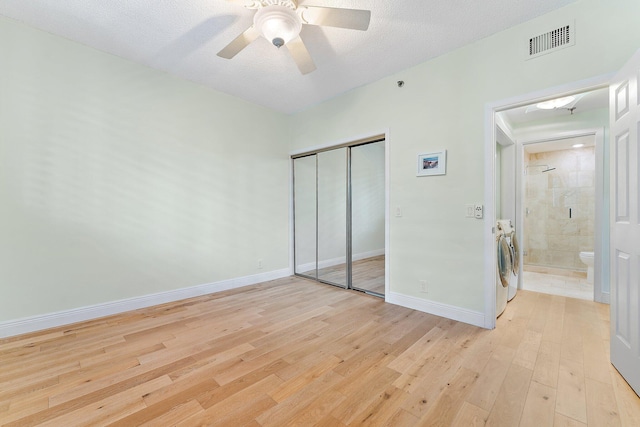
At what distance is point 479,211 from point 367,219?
1527 mm

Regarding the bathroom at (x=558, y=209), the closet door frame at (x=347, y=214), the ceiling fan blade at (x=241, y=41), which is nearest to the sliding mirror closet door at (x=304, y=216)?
the closet door frame at (x=347, y=214)

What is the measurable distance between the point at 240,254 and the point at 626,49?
4.25 meters

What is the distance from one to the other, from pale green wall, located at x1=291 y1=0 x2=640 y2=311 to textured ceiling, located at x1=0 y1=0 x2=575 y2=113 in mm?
170

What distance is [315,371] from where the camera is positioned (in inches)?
70.2

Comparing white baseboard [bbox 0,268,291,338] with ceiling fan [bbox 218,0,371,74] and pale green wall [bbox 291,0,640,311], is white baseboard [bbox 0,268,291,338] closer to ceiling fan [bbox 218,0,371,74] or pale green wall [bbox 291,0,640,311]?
pale green wall [bbox 291,0,640,311]

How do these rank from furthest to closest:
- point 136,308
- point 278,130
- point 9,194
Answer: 1. point 278,130
2. point 136,308
3. point 9,194

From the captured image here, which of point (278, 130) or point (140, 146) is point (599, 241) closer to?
point (278, 130)

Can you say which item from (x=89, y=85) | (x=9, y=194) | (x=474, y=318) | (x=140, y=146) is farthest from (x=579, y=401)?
(x=89, y=85)

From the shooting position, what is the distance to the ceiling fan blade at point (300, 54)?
2.00 m

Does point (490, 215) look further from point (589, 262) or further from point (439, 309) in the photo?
point (589, 262)

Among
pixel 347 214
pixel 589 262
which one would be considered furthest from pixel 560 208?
pixel 347 214

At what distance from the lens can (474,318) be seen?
8.13ft

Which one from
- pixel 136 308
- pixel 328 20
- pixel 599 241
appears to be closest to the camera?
pixel 328 20

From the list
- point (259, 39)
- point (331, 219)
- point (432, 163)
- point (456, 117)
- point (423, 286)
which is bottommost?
point (423, 286)
